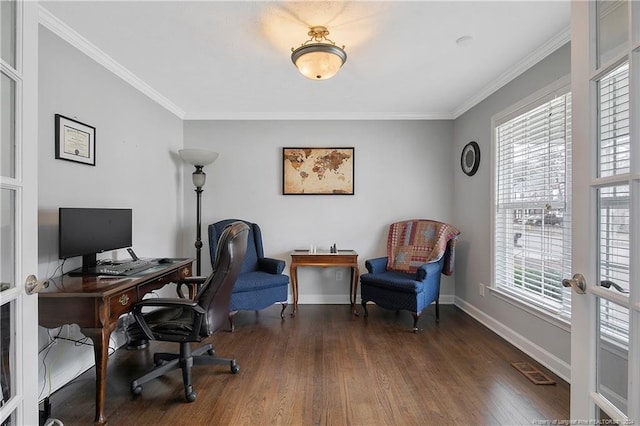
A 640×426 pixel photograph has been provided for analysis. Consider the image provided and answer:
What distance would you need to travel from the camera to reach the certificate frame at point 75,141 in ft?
6.45

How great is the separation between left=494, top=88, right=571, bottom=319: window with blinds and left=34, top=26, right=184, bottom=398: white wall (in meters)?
3.46

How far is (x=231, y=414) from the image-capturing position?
5.49 ft

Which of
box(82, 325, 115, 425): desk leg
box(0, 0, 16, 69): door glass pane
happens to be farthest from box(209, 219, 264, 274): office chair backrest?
box(0, 0, 16, 69): door glass pane

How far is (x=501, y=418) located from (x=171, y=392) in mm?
1993

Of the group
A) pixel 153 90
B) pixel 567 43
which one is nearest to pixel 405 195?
pixel 567 43

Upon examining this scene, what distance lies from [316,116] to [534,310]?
2.99m

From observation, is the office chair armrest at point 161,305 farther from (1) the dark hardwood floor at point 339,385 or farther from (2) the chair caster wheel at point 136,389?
(1) the dark hardwood floor at point 339,385

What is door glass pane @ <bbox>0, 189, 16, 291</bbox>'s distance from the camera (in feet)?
2.95

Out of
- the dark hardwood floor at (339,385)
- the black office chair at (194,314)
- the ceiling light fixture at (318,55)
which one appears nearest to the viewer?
the dark hardwood floor at (339,385)

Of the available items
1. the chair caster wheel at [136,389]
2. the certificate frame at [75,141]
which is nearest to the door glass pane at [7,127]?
the certificate frame at [75,141]

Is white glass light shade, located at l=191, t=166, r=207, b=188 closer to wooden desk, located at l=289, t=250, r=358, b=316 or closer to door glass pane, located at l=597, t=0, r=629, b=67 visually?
wooden desk, located at l=289, t=250, r=358, b=316

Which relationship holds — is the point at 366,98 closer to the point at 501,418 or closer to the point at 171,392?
the point at 501,418

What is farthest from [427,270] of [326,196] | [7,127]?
[7,127]

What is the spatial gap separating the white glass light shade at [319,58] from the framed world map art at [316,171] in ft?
5.21
